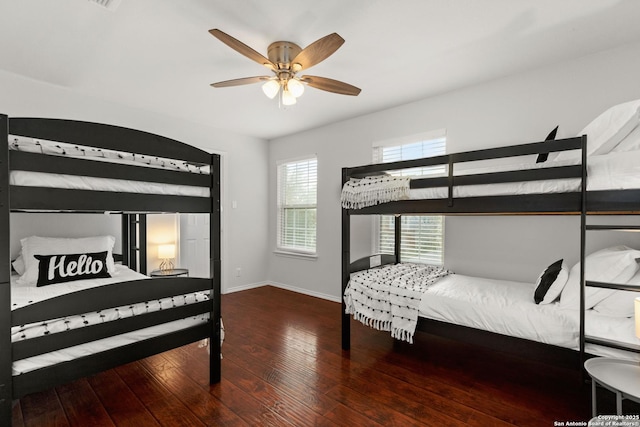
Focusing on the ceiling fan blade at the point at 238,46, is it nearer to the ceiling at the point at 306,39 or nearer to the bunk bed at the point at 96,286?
the ceiling at the point at 306,39

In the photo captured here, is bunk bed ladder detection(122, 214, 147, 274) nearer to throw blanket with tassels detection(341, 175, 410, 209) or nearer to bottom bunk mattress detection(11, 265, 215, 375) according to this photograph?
bottom bunk mattress detection(11, 265, 215, 375)

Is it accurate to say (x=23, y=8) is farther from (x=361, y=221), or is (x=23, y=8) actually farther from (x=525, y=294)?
(x=525, y=294)

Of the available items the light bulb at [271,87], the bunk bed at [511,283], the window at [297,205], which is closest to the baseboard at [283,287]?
the window at [297,205]

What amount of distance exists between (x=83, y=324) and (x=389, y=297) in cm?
206

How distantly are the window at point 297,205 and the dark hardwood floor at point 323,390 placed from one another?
203 centimetres

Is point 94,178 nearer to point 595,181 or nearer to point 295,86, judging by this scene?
point 295,86

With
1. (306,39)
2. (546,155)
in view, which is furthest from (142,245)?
(546,155)

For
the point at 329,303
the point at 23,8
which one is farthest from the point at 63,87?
the point at 329,303

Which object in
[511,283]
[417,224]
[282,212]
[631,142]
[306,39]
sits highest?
[306,39]

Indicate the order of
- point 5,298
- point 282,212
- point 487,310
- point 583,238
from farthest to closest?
point 282,212 → point 487,310 → point 583,238 → point 5,298

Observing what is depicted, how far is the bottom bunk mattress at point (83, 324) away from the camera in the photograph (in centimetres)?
149

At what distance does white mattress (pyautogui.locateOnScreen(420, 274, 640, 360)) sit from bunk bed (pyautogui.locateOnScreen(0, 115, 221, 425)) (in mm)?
1710

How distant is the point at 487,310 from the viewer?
207 centimetres

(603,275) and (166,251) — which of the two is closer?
(603,275)
